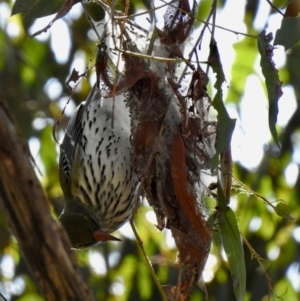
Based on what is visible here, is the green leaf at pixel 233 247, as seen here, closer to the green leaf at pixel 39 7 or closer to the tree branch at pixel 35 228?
the green leaf at pixel 39 7

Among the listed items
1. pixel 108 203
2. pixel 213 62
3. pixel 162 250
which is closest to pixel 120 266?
pixel 162 250

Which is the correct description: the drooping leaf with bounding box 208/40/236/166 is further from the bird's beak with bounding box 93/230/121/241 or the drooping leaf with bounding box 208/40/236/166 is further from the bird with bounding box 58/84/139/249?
the bird's beak with bounding box 93/230/121/241

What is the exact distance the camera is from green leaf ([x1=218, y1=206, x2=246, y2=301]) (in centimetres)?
243

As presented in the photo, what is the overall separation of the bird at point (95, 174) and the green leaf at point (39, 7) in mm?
809

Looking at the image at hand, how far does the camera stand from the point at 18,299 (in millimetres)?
4480

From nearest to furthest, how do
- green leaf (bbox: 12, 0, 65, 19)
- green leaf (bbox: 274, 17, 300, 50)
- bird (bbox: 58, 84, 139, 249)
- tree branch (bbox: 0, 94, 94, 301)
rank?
1. tree branch (bbox: 0, 94, 94, 301)
2. green leaf (bbox: 274, 17, 300, 50)
3. green leaf (bbox: 12, 0, 65, 19)
4. bird (bbox: 58, 84, 139, 249)

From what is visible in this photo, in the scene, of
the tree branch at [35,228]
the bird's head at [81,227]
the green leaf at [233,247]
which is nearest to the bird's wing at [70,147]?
the bird's head at [81,227]

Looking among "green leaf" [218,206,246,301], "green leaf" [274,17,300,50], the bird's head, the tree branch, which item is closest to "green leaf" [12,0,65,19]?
"green leaf" [274,17,300,50]

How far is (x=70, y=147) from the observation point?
12.0 feet

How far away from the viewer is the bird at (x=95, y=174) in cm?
342

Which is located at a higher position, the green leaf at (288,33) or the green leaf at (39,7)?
the green leaf at (39,7)

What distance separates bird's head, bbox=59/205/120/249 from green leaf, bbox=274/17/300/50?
151cm

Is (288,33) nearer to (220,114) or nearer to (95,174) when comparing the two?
(220,114)

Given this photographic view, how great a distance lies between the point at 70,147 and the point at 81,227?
13.0 inches
